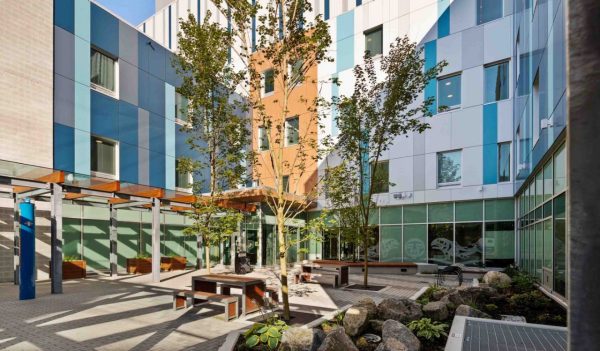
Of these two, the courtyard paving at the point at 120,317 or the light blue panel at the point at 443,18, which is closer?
the courtyard paving at the point at 120,317

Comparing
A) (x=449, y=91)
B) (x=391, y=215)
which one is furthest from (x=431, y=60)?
(x=391, y=215)

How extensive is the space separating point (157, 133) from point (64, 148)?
5596 mm

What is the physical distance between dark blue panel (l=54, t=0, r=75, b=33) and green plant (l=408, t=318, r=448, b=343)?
732 inches

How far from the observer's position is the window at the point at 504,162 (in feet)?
64.2

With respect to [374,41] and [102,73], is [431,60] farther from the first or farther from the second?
[102,73]

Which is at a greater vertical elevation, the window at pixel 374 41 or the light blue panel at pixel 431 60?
the window at pixel 374 41

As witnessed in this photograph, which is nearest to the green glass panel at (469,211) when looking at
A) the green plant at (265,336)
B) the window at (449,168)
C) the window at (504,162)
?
the window at (449,168)

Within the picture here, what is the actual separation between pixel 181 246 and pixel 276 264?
20.1 feet

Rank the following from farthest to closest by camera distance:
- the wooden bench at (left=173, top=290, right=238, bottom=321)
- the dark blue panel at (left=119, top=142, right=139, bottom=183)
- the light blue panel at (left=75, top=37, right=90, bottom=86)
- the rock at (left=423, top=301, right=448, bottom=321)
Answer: the dark blue panel at (left=119, top=142, right=139, bottom=183) → the light blue panel at (left=75, top=37, right=90, bottom=86) → the wooden bench at (left=173, top=290, right=238, bottom=321) → the rock at (left=423, top=301, right=448, bottom=321)

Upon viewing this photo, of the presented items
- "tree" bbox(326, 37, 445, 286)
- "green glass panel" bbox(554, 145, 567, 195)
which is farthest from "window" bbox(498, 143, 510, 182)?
"green glass panel" bbox(554, 145, 567, 195)

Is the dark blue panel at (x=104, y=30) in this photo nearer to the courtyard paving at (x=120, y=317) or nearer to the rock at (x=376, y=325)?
the courtyard paving at (x=120, y=317)

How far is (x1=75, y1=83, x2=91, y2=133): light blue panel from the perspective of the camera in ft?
56.5

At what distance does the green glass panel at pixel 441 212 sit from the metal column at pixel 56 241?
1829 centimetres

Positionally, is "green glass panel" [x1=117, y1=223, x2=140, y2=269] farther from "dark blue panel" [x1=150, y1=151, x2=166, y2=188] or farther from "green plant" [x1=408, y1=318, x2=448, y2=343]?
"green plant" [x1=408, y1=318, x2=448, y2=343]
